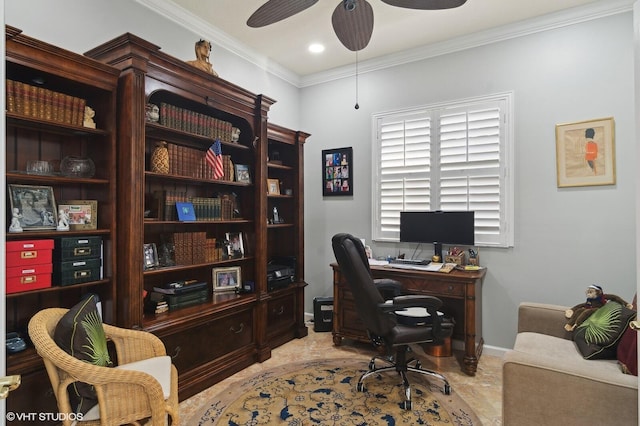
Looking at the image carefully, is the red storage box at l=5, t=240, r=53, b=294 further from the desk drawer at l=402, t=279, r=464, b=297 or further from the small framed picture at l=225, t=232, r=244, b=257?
the desk drawer at l=402, t=279, r=464, b=297

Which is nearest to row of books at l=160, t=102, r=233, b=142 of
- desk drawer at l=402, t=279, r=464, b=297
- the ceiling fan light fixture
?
the ceiling fan light fixture

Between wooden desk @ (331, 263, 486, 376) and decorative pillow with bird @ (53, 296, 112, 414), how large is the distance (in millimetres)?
2136

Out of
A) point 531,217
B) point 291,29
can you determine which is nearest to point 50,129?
point 291,29

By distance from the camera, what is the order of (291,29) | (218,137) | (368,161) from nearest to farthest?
1. (218,137)
2. (291,29)
3. (368,161)

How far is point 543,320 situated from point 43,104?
347cm

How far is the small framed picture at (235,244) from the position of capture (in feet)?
10.5

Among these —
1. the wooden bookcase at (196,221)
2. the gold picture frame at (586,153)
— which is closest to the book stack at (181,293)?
the wooden bookcase at (196,221)

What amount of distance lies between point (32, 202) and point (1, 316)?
137cm

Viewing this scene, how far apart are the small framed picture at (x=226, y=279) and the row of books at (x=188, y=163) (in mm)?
828

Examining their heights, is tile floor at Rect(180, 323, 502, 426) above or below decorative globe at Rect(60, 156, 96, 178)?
below

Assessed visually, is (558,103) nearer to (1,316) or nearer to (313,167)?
(313,167)

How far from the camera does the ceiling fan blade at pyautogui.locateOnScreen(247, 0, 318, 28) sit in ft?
7.08

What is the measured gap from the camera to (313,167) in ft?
14.3

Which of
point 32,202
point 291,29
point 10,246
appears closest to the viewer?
point 10,246
